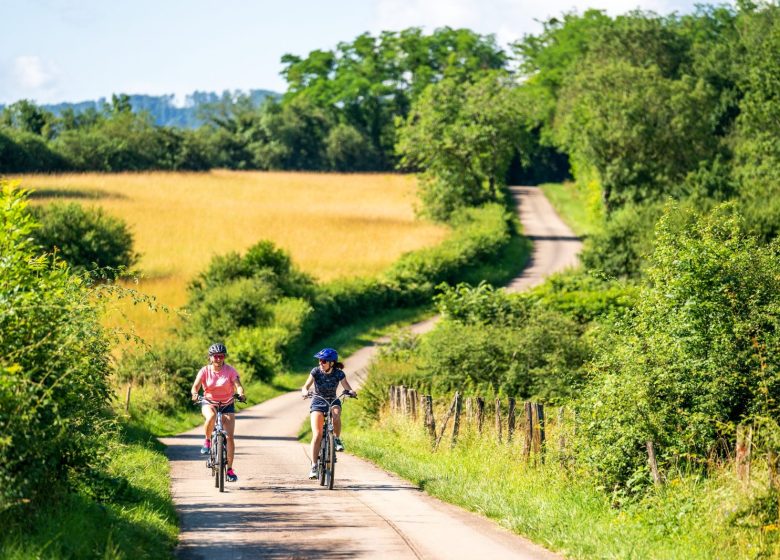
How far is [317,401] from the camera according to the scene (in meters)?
16.6

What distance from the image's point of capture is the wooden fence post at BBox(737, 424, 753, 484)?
11758mm

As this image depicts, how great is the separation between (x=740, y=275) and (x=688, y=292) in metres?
0.78

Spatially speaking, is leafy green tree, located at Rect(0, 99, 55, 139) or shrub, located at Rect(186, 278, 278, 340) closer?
shrub, located at Rect(186, 278, 278, 340)

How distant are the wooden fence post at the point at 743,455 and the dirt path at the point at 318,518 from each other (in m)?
2.23

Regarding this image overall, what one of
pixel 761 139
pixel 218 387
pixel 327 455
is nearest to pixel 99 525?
pixel 218 387

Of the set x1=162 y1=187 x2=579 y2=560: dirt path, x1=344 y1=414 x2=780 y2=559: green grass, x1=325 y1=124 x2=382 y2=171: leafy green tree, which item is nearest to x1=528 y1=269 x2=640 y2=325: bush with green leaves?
x1=162 y1=187 x2=579 y2=560: dirt path

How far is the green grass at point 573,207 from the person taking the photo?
77688 mm

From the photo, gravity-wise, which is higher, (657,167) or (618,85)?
(618,85)

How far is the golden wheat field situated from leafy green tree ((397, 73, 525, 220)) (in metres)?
2.56

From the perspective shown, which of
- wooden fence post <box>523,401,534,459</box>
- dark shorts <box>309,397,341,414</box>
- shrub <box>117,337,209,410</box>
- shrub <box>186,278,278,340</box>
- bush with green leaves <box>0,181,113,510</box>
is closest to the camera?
bush with green leaves <box>0,181,113,510</box>

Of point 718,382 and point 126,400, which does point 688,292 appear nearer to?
point 718,382

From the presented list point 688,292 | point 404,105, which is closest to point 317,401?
point 688,292

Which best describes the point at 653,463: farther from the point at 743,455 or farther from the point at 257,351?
the point at 257,351

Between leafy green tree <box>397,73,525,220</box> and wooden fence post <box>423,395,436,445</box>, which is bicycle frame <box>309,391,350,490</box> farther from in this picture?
leafy green tree <box>397,73,525,220</box>
